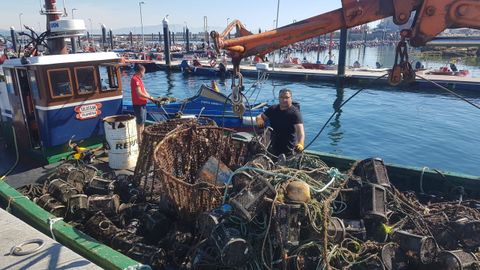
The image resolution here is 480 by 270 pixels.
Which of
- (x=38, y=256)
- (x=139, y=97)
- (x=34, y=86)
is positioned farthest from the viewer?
(x=139, y=97)

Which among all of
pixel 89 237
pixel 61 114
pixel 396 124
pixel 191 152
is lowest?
pixel 396 124

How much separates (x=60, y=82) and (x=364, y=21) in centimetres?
582

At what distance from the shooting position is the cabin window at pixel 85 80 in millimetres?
7598

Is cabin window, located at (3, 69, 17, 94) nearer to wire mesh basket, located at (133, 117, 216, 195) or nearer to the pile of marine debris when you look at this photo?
the pile of marine debris

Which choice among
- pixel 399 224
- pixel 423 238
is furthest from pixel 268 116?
pixel 423 238

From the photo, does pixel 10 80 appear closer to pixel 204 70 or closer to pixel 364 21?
pixel 364 21

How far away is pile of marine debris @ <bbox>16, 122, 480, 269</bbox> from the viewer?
12.3 feet

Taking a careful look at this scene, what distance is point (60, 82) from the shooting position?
24.1ft

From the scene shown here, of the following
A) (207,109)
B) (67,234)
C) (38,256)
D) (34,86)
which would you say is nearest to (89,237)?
(67,234)

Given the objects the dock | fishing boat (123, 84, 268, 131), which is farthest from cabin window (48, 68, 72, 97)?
the dock

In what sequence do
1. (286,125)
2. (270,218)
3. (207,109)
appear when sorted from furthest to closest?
1. (207,109)
2. (286,125)
3. (270,218)

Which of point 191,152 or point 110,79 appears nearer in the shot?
point 191,152

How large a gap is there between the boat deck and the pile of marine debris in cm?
67

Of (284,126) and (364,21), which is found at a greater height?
(364,21)
